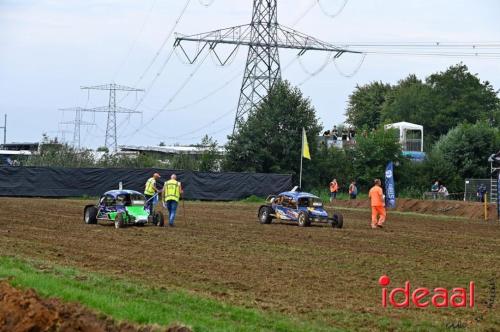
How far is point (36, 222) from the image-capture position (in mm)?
27188

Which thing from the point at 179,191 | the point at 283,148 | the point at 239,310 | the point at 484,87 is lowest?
the point at 239,310

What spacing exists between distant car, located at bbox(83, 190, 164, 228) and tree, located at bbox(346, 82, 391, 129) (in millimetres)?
99109

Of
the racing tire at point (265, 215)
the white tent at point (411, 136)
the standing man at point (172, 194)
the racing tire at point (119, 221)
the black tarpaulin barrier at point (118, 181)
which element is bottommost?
the racing tire at point (119, 221)

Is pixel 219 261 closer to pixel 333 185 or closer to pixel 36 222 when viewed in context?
pixel 36 222

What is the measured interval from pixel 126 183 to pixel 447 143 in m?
29.3

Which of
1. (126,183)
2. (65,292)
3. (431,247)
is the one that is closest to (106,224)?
(431,247)

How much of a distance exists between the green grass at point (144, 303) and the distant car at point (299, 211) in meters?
15.0

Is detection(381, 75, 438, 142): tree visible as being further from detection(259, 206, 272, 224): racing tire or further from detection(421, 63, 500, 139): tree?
detection(259, 206, 272, 224): racing tire

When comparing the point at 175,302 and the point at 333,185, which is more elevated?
the point at 333,185

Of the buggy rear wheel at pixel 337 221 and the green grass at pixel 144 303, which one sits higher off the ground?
the buggy rear wheel at pixel 337 221

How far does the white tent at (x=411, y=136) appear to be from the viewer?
82.4m

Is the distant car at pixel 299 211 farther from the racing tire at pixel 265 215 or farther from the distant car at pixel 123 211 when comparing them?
the distant car at pixel 123 211

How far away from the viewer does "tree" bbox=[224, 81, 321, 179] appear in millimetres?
61344

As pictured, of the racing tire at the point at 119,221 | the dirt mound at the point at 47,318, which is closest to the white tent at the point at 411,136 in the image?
the racing tire at the point at 119,221
